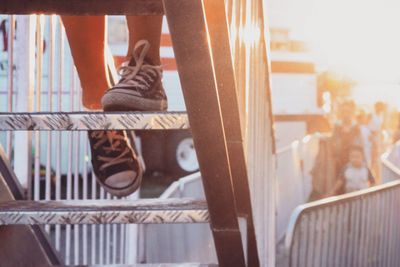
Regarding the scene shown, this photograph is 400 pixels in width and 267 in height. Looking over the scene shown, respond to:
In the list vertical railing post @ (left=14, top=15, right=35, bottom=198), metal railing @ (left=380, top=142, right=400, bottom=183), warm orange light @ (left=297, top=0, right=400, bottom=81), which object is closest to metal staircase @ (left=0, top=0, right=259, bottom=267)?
vertical railing post @ (left=14, top=15, right=35, bottom=198)

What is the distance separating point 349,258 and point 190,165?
768 centimetres

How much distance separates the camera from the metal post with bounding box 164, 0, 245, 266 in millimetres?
1542

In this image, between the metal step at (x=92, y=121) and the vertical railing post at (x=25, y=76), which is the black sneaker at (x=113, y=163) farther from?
the vertical railing post at (x=25, y=76)

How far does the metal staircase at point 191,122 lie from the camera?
1.58 metres

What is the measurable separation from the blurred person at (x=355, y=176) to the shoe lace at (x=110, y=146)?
18.4 ft

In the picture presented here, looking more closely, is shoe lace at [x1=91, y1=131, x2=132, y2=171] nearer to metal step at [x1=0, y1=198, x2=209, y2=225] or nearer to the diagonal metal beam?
metal step at [x1=0, y1=198, x2=209, y2=225]

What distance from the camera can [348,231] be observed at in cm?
465

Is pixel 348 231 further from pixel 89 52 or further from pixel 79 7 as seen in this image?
pixel 79 7

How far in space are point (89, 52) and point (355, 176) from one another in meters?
5.74

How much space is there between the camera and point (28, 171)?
381cm

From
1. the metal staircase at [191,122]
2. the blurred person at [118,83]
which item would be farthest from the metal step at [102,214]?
the blurred person at [118,83]

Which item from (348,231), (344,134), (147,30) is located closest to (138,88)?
(147,30)

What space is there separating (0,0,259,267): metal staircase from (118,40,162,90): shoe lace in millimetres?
270

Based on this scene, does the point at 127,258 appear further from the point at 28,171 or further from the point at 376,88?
the point at 376,88
